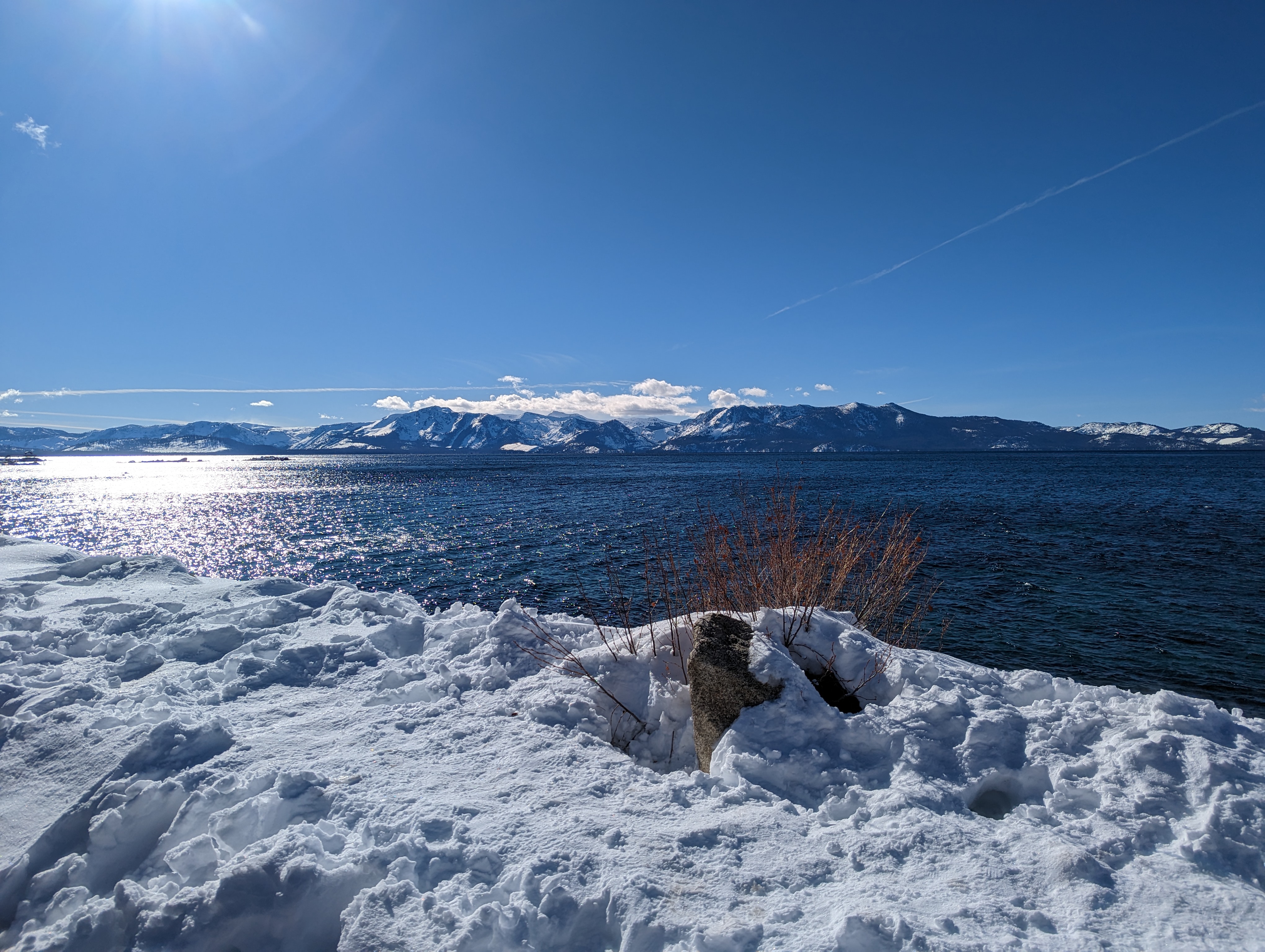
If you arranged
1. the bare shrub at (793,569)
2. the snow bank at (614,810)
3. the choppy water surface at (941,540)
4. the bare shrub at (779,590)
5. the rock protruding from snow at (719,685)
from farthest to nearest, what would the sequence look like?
1. the choppy water surface at (941,540)
2. the bare shrub at (793,569)
3. the bare shrub at (779,590)
4. the rock protruding from snow at (719,685)
5. the snow bank at (614,810)

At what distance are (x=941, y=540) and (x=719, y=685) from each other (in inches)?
966

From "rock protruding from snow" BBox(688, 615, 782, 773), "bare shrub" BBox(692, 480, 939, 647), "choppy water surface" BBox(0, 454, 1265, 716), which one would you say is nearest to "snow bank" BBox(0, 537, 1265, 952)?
"rock protruding from snow" BBox(688, 615, 782, 773)

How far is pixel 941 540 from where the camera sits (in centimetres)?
2609

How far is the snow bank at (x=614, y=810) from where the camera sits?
329 centimetres

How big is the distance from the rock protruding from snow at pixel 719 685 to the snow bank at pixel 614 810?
15 centimetres

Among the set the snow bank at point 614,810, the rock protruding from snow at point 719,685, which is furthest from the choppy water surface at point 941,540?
the rock protruding from snow at point 719,685

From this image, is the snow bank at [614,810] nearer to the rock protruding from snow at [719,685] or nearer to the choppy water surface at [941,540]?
the rock protruding from snow at [719,685]

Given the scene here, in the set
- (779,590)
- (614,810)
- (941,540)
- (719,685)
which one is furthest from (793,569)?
(941,540)

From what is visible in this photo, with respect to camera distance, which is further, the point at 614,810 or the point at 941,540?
the point at 941,540

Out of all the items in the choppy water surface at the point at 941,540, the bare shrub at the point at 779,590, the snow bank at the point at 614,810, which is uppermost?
the bare shrub at the point at 779,590

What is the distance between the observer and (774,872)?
365cm

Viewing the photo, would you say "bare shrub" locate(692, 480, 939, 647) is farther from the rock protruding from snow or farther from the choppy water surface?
the choppy water surface

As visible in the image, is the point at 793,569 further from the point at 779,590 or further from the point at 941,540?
the point at 941,540

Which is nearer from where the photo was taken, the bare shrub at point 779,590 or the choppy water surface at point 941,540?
the bare shrub at point 779,590
